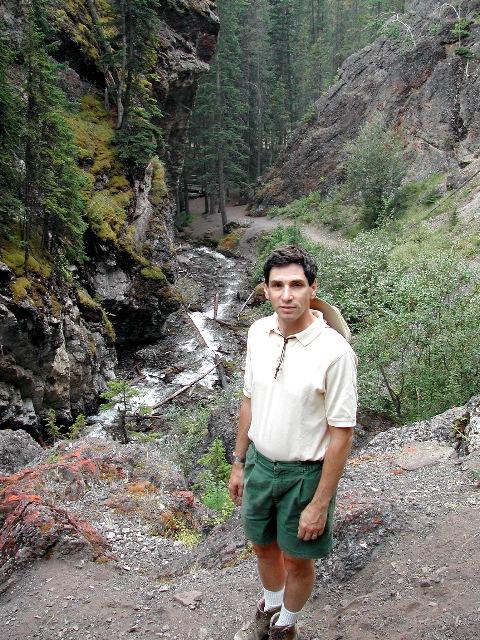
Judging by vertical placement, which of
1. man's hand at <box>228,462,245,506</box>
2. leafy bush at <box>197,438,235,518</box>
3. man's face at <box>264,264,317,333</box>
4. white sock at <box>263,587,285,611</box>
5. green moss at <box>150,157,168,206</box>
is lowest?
leafy bush at <box>197,438,235,518</box>

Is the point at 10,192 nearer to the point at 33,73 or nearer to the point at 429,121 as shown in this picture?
the point at 33,73

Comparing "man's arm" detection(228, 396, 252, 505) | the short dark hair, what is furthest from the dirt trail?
the short dark hair

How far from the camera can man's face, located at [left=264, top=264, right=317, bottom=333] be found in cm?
252

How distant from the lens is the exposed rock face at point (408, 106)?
24625 millimetres

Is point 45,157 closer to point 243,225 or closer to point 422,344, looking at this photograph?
point 422,344

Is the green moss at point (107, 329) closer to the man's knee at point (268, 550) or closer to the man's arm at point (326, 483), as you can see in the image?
the man's knee at point (268, 550)

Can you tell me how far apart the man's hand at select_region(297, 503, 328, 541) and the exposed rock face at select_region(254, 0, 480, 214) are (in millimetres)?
23714

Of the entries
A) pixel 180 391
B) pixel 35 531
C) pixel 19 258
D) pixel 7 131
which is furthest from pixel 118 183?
pixel 35 531

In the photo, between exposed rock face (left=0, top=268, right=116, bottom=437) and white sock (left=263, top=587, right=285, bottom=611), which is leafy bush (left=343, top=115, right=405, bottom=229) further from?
white sock (left=263, top=587, right=285, bottom=611)

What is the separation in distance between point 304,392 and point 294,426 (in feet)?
0.67

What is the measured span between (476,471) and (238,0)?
38.6 m

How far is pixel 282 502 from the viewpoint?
262 cm

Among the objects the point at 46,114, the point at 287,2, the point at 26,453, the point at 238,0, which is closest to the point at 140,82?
the point at 46,114

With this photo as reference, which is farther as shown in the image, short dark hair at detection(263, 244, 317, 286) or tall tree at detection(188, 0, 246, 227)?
tall tree at detection(188, 0, 246, 227)
